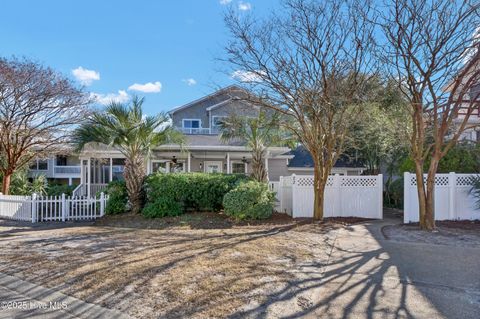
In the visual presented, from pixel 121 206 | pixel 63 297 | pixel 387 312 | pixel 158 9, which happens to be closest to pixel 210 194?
pixel 121 206

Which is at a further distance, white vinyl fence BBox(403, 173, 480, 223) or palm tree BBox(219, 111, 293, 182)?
palm tree BBox(219, 111, 293, 182)

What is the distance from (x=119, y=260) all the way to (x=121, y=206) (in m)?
8.08

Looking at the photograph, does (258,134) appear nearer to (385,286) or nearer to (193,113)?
(385,286)

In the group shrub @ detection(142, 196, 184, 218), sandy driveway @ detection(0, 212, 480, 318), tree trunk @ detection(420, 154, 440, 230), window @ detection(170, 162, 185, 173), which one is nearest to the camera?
sandy driveway @ detection(0, 212, 480, 318)

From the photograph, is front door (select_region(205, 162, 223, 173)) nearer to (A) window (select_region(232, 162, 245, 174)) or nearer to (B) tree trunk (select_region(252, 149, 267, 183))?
(A) window (select_region(232, 162, 245, 174))

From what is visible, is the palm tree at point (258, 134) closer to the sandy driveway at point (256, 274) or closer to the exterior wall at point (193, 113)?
the sandy driveway at point (256, 274)

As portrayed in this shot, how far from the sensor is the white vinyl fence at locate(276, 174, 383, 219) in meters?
12.0

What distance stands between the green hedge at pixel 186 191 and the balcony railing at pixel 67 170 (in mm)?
26751

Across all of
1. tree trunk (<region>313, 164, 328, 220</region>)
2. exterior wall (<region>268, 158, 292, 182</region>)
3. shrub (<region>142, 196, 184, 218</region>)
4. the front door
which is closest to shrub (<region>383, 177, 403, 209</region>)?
exterior wall (<region>268, 158, 292, 182</region>)

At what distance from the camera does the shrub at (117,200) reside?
1362 centimetres

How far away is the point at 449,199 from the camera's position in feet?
36.2

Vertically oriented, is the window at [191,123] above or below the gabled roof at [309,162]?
above

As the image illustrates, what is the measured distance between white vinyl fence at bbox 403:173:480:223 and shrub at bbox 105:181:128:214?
32.7ft

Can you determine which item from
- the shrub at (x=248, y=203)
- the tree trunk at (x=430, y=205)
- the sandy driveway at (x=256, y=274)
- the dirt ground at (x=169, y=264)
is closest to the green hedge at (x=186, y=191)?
the shrub at (x=248, y=203)
